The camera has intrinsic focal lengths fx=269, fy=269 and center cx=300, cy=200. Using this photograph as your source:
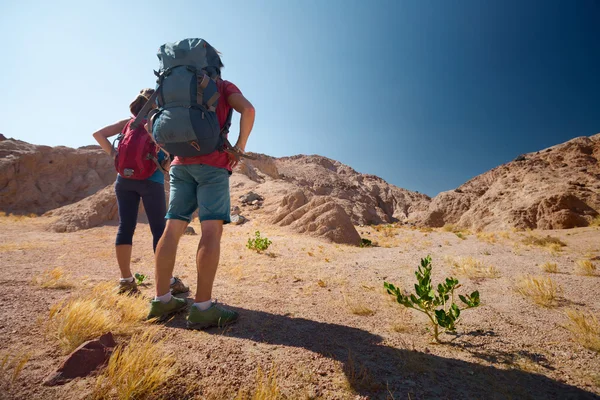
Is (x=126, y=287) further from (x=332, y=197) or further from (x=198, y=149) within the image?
(x=332, y=197)

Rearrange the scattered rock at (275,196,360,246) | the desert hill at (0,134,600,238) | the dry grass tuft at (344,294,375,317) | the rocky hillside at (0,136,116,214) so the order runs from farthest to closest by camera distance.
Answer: the rocky hillside at (0,136,116,214), the desert hill at (0,134,600,238), the scattered rock at (275,196,360,246), the dry grass tuft at (344,294,375,317)

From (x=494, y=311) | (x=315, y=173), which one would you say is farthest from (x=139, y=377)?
(x=315, y=173)

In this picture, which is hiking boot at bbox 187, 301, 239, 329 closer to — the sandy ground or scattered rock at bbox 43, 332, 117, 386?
the sandy ground

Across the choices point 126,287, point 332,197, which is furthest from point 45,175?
point 126,287

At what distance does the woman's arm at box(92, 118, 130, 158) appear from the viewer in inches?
106

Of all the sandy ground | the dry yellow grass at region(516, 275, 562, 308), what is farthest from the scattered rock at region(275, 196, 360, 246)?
the dry yellow grass at region(516, 275, 562, 308)

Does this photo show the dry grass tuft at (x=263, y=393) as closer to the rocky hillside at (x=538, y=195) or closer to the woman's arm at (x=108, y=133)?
the woman's arm at (x=108, y=133)

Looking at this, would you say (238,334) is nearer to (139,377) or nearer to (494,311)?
(139,377)

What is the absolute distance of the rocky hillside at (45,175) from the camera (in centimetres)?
1694

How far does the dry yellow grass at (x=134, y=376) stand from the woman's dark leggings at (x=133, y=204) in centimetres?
163

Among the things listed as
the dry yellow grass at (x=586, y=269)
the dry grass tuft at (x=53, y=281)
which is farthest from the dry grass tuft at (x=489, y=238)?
the dry grass tuft at (x=53, y=281)

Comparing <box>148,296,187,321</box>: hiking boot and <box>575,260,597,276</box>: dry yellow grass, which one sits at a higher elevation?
<box>575,260,597,276</box>: dry yellow grass

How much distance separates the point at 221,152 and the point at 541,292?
10.3 ft

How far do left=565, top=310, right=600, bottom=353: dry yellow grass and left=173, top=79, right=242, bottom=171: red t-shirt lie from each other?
104 inches
